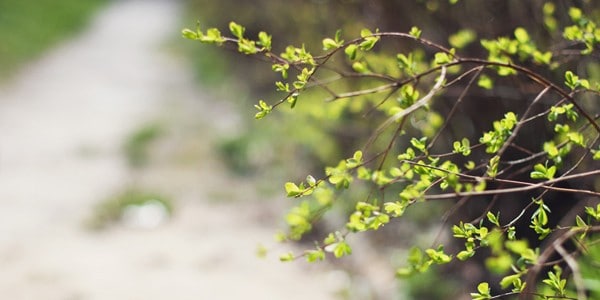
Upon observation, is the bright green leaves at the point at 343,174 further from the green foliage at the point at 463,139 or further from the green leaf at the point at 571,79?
the green leaf at the point at 571,79

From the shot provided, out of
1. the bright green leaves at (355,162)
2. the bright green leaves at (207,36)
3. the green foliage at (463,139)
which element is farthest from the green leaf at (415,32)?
the bright green leaves at (207,36)

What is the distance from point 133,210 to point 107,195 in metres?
0.49

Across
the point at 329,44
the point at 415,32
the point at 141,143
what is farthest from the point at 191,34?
the point at 141,143

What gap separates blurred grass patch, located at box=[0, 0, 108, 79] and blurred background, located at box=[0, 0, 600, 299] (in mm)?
77

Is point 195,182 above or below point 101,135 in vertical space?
below

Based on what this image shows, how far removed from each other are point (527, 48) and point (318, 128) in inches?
121

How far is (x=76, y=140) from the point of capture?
264 inches

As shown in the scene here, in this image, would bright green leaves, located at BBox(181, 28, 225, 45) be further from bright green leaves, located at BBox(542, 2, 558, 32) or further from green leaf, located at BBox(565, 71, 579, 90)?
bright green leaves, located at BBox(542, 2, 558, 32)

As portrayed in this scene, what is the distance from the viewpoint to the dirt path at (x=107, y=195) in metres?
3.91

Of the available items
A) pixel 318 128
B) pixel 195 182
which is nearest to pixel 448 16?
pixel 318 128

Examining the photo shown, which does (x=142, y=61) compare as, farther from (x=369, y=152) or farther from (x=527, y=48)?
(x=527, y=48)

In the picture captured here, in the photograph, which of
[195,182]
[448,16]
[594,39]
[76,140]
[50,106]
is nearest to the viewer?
[594,39]

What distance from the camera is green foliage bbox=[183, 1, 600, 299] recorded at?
5.14 feet

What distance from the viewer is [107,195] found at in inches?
207
